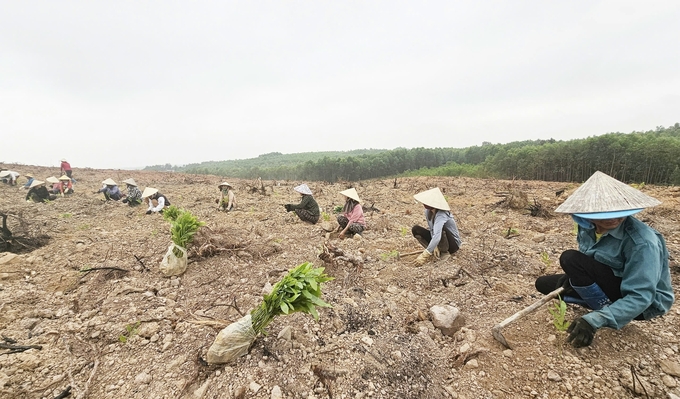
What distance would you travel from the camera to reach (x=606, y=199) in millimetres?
2129

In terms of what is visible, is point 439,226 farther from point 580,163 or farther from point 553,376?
point 580,163

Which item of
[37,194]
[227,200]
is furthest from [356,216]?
[37,194]

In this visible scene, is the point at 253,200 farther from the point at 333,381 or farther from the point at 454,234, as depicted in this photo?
the point at 333,381

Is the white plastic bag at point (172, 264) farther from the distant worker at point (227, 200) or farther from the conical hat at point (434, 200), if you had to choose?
the distant worker at point (227, 200)

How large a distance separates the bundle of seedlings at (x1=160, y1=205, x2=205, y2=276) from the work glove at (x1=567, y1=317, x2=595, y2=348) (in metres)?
4.29

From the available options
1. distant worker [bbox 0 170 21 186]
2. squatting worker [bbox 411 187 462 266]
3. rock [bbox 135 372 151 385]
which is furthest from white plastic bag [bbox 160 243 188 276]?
distant worker [bbox 0 170 21 186]

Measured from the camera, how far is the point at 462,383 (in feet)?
7.30

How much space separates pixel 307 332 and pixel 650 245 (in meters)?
2.74

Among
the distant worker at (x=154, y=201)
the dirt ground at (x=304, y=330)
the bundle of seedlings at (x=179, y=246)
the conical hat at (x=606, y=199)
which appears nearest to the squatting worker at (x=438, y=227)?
the dirt ground at (x=304, y=330)

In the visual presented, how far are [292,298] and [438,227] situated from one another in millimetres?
2766

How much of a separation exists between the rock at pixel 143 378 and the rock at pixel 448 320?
2.56 m

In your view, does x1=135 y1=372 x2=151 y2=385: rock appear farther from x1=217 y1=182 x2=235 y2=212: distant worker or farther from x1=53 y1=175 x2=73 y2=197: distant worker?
x1=53 y1=175 x2=73 y2=197: distant worker

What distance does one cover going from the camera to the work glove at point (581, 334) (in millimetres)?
2141

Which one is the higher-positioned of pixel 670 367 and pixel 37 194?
pixel 37 194
